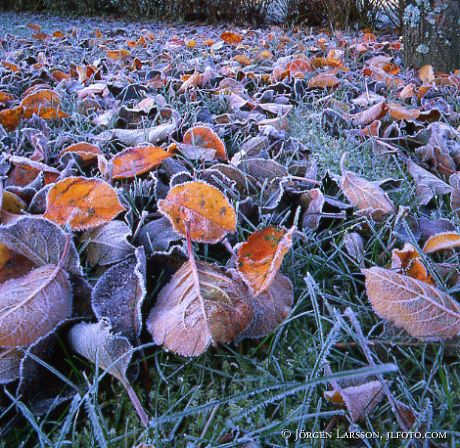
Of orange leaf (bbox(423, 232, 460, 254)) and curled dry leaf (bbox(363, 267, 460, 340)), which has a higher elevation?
orange leaf (bbox(423, 232, 460, 254))

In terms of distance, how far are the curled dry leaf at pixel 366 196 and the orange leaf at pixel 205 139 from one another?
42 cm

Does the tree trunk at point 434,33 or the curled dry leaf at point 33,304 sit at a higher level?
the tree trunk at point 434,33

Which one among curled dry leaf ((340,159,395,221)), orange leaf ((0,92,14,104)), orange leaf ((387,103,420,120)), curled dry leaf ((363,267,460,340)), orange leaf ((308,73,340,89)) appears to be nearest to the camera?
curled dry leaf ((363,267,460,340))

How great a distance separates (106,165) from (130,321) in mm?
531

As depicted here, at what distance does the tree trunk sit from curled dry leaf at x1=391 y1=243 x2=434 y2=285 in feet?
7.38

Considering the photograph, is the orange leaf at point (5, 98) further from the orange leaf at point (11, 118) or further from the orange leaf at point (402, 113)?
the orange leaf at point (402, 113)

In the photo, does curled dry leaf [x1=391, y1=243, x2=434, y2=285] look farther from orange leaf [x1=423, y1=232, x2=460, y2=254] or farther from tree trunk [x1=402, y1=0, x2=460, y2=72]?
tree trunk [x1=402, y1=0, x2=460, y2=72]

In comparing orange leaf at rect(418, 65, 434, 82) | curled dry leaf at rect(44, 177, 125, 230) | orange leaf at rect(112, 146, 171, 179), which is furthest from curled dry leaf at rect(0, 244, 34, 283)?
orange leaf at rect(418, 65, 434, 82)

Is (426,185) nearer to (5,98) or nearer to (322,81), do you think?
(322,81)

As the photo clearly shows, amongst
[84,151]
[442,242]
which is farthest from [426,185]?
[84,151]

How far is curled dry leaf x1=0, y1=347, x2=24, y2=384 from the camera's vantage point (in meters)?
0.79

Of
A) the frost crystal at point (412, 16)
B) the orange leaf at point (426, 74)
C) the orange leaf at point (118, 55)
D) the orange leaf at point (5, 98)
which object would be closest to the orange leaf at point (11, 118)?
the orange leaf at point (5, 98)

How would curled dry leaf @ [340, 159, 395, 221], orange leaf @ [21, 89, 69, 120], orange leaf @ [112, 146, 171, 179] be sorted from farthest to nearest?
1. orange leaf @ [21, 89, 69, 120]
2. orange leaf @ [112, 146, 171, 179]
3. curled dry leaf @ [340, 159, 395, 221]

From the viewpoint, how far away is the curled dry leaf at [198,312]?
0.82 meters
